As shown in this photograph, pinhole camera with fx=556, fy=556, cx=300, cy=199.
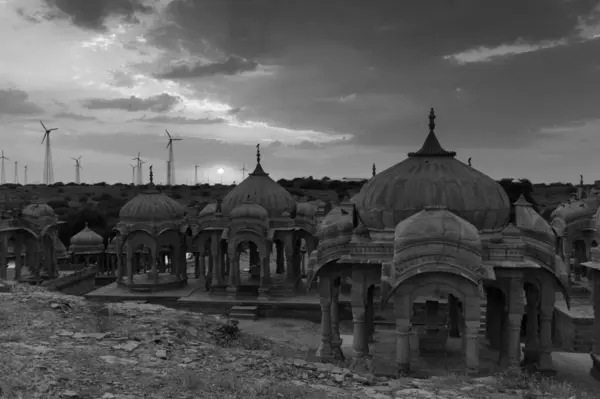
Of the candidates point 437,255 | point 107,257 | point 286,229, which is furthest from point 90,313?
point 107,257

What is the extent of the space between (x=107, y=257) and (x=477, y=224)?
105ft

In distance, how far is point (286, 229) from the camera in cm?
3012

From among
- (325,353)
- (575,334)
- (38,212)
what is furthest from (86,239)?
(575,334)

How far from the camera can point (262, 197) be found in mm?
31656

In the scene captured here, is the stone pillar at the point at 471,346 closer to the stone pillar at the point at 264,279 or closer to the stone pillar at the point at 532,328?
the stone pillar at the point at 532,328

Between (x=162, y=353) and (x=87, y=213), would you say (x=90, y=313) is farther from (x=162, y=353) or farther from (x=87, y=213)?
(x=87, y=213)

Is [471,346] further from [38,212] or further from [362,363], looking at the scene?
[38,212]

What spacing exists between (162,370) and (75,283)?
89.9 feet

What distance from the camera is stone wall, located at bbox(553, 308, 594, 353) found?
77.5ft

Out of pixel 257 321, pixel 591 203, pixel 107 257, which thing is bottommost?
pixel 257 321

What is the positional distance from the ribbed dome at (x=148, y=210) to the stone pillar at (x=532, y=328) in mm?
20619

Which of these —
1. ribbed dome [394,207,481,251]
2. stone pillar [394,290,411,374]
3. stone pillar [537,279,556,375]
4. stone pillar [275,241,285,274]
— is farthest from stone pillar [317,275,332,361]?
stone pillar [275,241,285,274]

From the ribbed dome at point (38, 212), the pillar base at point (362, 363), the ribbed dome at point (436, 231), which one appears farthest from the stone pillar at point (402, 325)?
the ribbed dome at point (38, 212)

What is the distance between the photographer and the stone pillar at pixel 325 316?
1809 cm
